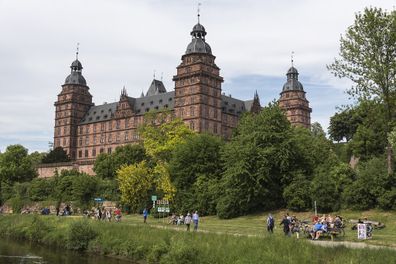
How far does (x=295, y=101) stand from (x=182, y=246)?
111 m

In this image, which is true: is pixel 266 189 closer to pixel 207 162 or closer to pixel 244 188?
pixel 244 188

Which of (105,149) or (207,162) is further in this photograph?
(105,149)

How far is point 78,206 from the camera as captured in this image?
68.7 meters

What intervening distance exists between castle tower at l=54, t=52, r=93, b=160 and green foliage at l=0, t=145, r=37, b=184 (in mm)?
29773

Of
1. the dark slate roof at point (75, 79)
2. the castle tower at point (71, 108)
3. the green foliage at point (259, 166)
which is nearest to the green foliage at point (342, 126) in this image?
the green foliage at point (259, 166)

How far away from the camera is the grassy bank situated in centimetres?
2125

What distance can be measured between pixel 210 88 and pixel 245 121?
167 feet

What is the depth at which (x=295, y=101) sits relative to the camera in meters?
133

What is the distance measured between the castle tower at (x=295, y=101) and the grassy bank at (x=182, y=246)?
9618cm

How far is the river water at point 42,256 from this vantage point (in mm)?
30969

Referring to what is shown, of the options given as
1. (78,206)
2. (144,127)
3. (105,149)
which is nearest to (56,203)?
(78,206)

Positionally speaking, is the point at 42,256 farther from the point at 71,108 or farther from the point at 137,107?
the point at 71,108

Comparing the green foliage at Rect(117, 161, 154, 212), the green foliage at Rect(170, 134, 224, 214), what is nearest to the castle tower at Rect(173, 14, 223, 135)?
the green foliage at Rect(117, 161, 154, 212)

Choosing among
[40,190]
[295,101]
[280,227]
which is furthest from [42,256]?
[295,101]
